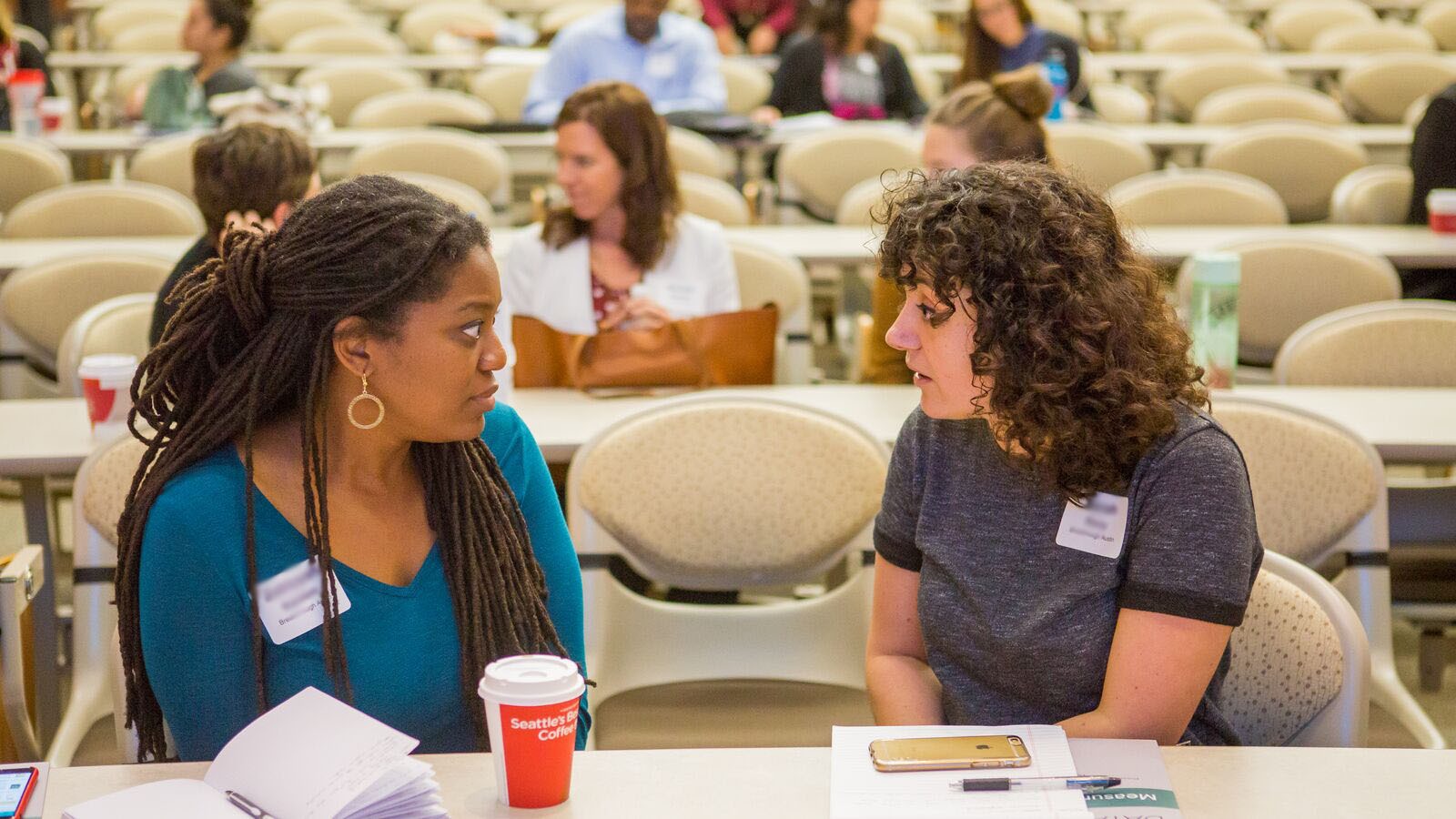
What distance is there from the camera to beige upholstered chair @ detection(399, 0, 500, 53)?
9.10 meters

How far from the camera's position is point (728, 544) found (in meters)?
2.37

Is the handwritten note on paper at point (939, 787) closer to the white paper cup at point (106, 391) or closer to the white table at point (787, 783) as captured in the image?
the white table at point (787, 783)

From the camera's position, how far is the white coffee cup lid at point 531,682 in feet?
4.39

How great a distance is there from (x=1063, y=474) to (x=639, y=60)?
203 inches

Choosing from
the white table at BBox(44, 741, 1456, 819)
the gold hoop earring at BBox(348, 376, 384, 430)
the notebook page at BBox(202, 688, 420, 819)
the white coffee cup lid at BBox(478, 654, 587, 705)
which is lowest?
the white table at BBox(44, 741, 1456, 819)

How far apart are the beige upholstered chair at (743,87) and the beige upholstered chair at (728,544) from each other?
514cm

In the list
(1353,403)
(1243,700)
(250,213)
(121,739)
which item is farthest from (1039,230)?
(250,213)

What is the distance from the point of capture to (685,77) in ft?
21.6

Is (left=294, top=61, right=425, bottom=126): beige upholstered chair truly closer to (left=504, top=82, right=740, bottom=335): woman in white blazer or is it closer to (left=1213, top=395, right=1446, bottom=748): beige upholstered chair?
(left=504, top=82, right=740, bottom=335): woman in white blazer

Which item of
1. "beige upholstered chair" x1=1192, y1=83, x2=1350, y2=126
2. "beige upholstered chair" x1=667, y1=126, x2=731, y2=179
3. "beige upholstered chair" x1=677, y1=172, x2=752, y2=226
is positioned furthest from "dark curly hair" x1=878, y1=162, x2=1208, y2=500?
"beige upholstered chair" x1=1192, y1=83, x2=1350, y2=126

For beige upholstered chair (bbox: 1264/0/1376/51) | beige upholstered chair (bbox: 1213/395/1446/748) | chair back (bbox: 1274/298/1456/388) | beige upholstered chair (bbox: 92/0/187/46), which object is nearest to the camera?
beige upholstered chair (bbox: 1213/395/1446/748)

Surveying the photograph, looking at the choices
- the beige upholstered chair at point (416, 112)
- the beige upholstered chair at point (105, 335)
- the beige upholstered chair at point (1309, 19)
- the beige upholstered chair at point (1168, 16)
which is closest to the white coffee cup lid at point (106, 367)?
the beige upholstered chair at point (105, 335)

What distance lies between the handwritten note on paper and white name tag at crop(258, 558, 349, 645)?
572 mm

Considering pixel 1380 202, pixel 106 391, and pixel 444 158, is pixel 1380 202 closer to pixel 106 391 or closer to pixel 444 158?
pixel 444 158
